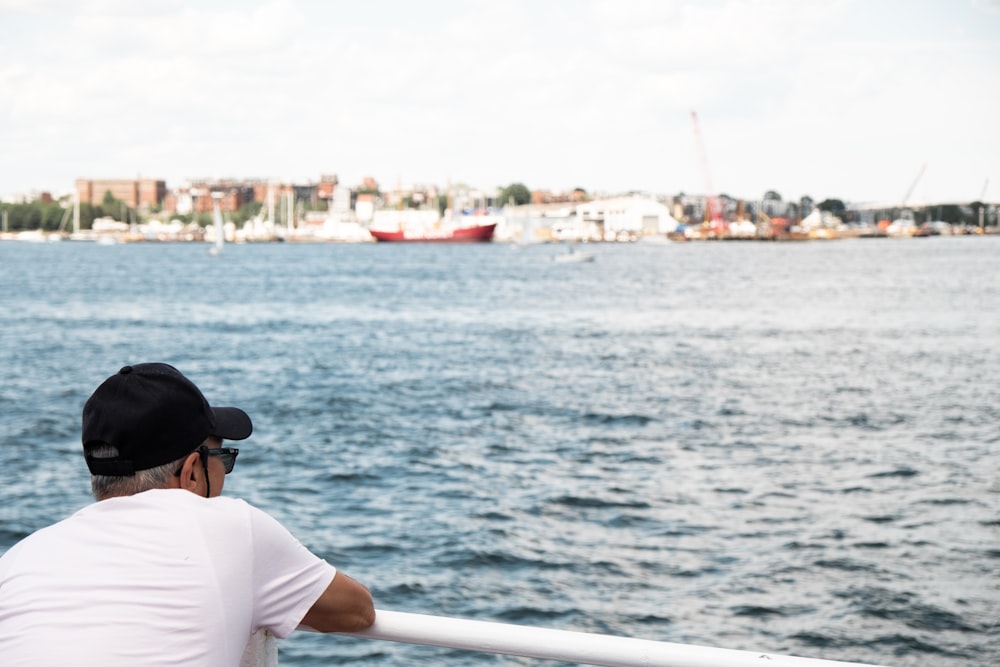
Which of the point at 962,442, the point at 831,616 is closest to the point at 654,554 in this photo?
the point at 831,616

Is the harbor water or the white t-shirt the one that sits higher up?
the white t-shirt

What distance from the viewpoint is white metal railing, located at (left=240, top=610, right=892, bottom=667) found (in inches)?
83.0

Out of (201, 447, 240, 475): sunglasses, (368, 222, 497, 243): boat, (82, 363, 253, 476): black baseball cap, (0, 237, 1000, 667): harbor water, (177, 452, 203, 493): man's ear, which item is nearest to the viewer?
(82, 363, 253, 476): black baseball cap

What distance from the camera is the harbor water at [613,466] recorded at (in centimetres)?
1118

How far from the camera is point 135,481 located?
87.8 inches

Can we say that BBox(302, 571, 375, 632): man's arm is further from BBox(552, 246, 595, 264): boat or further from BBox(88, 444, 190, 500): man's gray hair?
BBox(552, 246, 595, 264): boat

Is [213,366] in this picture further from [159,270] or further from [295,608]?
[159,270]

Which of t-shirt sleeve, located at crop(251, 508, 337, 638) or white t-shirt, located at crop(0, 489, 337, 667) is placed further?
t-shirt sleeve, located at crop(251, 508, 337, 638)

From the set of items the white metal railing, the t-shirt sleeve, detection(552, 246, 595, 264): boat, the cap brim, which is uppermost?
the cap brim

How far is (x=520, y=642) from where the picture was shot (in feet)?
7.20

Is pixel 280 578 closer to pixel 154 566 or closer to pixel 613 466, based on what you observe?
pixel 154 566

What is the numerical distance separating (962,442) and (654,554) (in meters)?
8.84

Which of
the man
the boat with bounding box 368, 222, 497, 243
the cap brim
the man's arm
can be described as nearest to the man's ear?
the man

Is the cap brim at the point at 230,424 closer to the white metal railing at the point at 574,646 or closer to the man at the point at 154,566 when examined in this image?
the man at the point at 154,566
